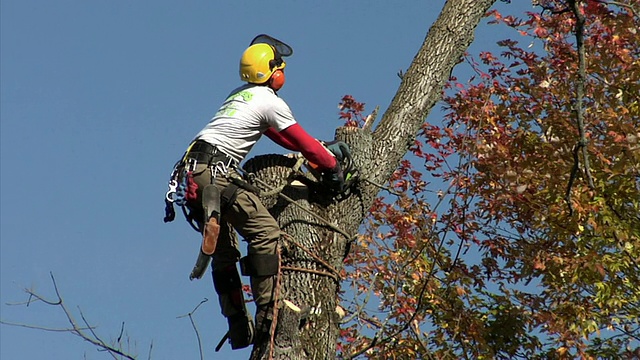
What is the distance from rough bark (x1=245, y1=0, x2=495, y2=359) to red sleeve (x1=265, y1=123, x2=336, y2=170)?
0.48 feet

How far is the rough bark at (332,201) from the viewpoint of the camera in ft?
18.4

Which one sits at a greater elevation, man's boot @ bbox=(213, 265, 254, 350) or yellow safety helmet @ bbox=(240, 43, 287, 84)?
yellow safety helmet @ bbox=(240, 43, 287, 84)

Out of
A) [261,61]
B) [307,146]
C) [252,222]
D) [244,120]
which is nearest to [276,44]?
[261,61]

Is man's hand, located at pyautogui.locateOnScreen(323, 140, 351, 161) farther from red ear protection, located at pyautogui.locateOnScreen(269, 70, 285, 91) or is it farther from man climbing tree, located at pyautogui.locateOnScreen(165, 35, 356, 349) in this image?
red ear protection, located at pyautogui.locateOnScreen(269, 70, 285, 91)

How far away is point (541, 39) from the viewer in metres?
9.92

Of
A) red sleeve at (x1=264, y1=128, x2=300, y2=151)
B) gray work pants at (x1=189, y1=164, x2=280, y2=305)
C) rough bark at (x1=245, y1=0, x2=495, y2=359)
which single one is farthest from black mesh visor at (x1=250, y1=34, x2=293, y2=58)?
gray work pants at (x1=189, y1=164, x2=280, y2=305)

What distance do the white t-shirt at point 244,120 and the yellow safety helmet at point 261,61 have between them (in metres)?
0.07

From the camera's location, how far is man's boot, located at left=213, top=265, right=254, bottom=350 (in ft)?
19.8

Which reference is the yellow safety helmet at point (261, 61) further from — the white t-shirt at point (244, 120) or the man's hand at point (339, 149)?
the man's hand at point (339, 149)

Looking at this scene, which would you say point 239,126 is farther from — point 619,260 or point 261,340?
point 619,260

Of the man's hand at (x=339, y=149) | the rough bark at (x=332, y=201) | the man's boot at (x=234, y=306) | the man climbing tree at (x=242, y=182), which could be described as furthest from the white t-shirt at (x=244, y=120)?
the man's boot at (x=234, y=306)

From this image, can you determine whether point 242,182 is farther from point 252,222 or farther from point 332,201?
point 332,201

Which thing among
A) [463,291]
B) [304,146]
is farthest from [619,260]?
[304,146]

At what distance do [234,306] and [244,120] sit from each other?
3.52ft
